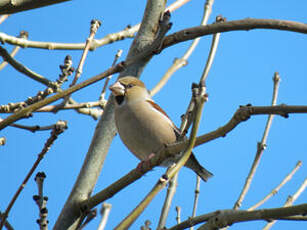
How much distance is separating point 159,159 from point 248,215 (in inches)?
21.9

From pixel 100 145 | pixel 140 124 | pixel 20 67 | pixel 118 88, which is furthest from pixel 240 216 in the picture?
pixel 20 67

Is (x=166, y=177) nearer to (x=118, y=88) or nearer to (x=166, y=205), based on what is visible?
A: (x=166, y=205)

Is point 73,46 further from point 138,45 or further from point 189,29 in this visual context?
point 189,29

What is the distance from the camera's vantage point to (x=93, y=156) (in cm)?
292

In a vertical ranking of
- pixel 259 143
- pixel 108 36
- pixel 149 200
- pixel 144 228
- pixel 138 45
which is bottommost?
pixel 149 200

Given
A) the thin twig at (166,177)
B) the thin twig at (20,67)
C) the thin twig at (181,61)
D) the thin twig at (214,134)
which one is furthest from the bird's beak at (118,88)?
the thin twig at (166,177)

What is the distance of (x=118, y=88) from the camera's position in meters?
3.82

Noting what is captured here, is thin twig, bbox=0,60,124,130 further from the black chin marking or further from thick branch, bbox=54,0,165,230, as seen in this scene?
the black chin marking

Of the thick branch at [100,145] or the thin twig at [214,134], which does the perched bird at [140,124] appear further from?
the thin twig at [214,134]

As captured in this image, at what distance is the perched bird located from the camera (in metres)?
3.79

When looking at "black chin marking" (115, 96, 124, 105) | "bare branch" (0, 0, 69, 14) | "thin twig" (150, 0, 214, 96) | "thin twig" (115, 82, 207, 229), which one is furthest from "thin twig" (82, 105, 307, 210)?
"thin twig" (150, 0, 214, 96)

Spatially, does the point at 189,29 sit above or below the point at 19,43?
below

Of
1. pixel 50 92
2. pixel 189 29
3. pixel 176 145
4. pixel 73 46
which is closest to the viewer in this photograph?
pixel 176 145

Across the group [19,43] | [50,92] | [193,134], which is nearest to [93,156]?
[50,92]
